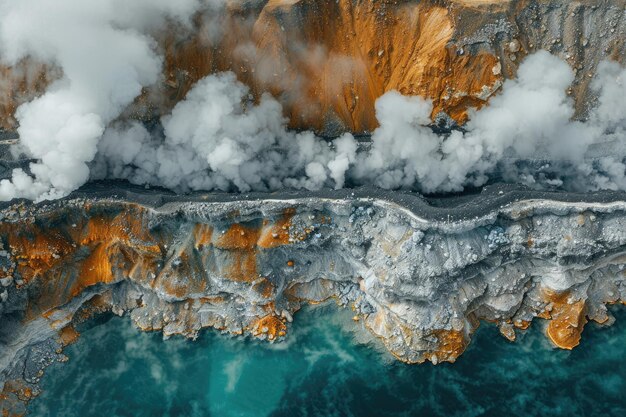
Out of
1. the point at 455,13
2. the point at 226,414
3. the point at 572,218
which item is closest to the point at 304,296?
the point at 226,414

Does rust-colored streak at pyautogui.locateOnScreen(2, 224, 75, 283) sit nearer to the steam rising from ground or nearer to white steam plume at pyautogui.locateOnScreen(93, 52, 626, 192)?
the steam rising from ground

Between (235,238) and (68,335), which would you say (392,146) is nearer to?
(235,238)

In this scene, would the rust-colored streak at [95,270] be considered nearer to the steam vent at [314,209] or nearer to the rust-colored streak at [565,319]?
the steam vent at [314,209]

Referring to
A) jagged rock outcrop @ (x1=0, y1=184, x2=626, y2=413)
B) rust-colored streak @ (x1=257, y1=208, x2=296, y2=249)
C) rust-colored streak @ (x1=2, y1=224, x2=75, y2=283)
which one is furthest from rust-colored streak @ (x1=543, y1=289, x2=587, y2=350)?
rust-colored streak @ (x1=2, y1=224, x2=75, y2=283)

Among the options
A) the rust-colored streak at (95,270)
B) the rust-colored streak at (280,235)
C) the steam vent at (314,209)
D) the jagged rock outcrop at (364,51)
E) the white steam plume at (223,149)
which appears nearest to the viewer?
the steam vent at (314,209)

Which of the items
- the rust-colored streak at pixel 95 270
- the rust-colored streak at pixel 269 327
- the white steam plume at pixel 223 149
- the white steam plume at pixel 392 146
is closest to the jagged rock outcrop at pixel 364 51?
the white steam plume at pixel 392 146
